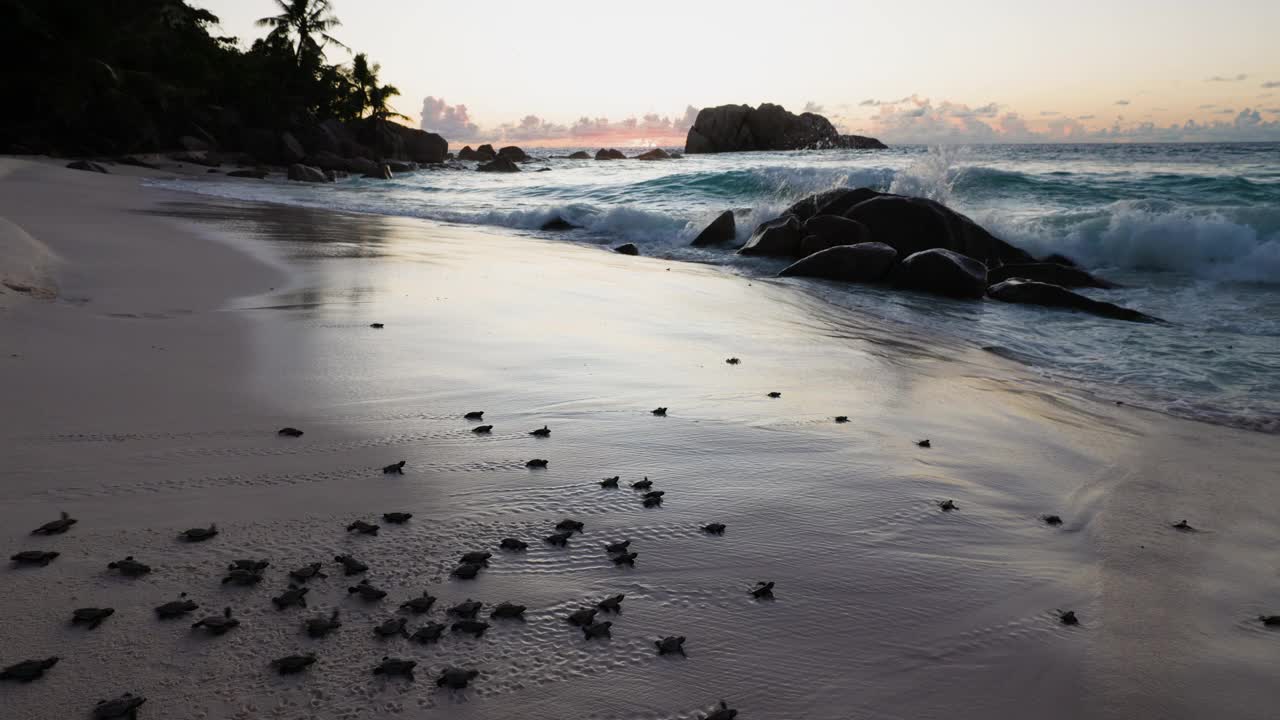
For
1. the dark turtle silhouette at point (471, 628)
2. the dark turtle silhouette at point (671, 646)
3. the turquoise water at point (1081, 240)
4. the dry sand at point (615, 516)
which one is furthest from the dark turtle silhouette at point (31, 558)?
the turquoise water at point (1081, 240)

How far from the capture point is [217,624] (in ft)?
8.07

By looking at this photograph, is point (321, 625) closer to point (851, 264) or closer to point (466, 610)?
point (466, 610)

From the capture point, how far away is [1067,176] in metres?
25.0

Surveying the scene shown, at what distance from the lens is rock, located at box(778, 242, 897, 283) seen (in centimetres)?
1253

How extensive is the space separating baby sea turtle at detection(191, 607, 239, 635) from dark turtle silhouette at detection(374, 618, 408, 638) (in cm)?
43

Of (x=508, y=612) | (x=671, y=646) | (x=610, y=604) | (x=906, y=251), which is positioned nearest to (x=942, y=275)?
(x=906, y=251)

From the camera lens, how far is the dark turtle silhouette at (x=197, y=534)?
2986 millimetres

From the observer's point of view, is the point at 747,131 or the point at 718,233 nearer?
the point at 718,233

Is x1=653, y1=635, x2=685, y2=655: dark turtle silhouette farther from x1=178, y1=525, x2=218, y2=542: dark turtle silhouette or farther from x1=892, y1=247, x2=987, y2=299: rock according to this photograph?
x1=892, y1=247, x2=987, y2=299: rock

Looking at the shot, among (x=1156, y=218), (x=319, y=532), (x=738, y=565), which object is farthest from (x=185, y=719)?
(x=1156, y=218)

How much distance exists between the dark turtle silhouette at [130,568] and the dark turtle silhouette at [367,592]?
2.28 feet

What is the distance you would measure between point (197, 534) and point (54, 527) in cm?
50

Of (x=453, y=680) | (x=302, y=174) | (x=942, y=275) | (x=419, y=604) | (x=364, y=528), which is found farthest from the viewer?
(x=302, y=174)

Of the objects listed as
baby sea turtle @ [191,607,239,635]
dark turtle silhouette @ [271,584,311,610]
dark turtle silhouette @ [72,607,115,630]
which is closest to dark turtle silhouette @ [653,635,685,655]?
dark turtle silhouette @ [271,584,311,610]
